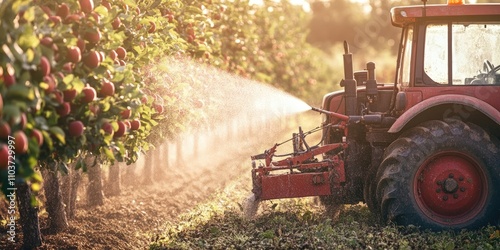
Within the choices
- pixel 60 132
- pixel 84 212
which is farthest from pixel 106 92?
pixel 84 212

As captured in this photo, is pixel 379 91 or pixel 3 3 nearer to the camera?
pixel 3 3

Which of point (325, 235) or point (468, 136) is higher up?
point (468, 136)

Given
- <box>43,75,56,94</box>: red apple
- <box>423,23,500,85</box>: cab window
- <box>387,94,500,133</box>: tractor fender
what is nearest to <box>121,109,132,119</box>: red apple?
<box>43,75,56,94</box>: red apple

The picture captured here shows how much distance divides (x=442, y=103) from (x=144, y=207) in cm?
635

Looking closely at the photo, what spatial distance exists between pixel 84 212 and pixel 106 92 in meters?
6.46

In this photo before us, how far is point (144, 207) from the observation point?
13.6m

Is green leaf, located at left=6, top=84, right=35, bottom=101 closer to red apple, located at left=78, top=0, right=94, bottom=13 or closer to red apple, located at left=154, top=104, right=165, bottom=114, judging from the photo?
red apple, located at left=78, top=0, right=94, bottom=13

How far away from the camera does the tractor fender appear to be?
8727 millimetres

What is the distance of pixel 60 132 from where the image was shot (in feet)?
19.9

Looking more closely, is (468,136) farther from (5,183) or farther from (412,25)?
(5,183)

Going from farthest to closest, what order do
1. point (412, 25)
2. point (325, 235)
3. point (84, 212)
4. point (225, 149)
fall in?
point (225, 149), point (84, 212), point (412, 25), point (325, 235)

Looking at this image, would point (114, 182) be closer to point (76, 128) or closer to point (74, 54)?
point (76, 128)

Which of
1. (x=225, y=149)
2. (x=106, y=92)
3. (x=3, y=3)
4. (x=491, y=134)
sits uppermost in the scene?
(x=3, y=3)

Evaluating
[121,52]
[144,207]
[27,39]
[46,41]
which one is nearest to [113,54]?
[121,52]
